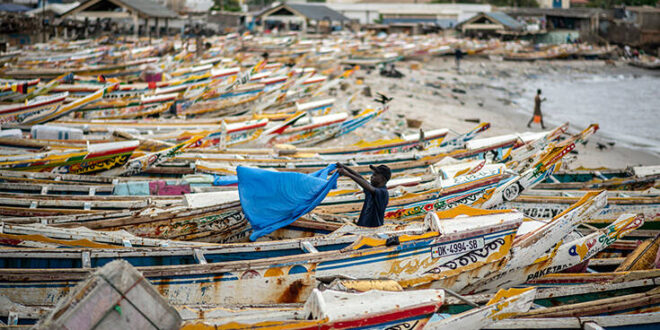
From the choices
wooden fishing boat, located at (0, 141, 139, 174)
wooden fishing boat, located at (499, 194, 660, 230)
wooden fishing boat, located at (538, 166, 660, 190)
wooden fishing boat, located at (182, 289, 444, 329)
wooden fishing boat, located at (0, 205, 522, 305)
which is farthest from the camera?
wooden fishing boat, located at (538, 166, 660, 190)

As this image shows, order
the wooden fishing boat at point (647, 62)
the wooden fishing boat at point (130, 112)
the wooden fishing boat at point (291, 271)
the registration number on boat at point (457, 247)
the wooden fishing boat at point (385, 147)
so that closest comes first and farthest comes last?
1. the wooden fishing boat at point (291, 271)
2. the registration number on boat at point (457, 247)
3. the wooden fishing boat at point (385, 147)
4. the wooden fishing boat at point (130, 112)
5. the wooden fishing boat at point (647, 62)

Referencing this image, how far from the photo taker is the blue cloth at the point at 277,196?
7.25 m

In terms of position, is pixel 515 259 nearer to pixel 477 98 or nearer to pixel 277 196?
pixel 277 196

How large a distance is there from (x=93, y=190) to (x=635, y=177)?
949 cm

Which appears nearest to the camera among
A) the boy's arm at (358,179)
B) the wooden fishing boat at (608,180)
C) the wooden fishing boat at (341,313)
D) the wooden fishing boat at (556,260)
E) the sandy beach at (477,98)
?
the wooden fishing boat at (341,313)

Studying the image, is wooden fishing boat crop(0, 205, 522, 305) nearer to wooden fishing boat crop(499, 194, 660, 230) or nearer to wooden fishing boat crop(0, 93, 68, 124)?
wooden fishing boat crop(499, 194, 660, 230)

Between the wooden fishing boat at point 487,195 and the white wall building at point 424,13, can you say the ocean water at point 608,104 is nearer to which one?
the wooden fishing boat at point 487,195

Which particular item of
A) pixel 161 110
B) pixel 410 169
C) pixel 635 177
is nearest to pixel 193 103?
pixel 161 110

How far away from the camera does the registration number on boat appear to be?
6.43 m

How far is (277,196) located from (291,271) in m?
1.31

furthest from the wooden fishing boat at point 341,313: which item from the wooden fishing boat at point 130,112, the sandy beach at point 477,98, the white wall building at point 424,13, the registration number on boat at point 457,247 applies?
the white wall building at point 424,13

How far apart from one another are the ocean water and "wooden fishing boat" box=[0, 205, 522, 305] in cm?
1496

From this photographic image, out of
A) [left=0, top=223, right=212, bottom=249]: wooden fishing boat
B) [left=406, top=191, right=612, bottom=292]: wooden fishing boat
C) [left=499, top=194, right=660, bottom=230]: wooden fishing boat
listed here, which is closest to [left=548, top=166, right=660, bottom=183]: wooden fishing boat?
[left=499, top=194, right=660, bottom=230]: wooden fishing boat

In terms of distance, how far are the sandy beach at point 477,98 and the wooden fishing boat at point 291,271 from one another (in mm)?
9968
